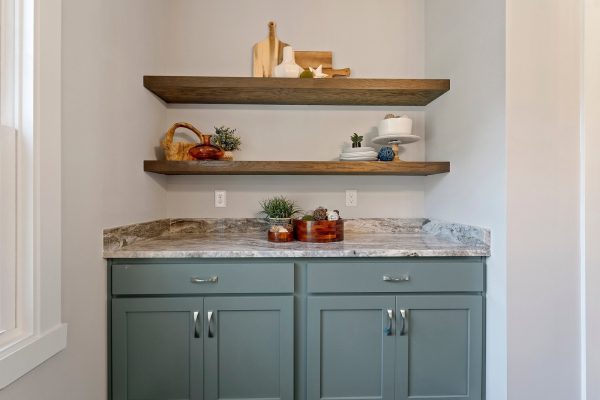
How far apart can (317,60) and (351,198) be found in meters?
0.94

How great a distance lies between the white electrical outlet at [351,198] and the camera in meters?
2.08

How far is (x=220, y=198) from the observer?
2045 mm

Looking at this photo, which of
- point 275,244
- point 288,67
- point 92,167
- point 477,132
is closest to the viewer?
point 92,167

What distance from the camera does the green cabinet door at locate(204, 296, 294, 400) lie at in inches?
56.1

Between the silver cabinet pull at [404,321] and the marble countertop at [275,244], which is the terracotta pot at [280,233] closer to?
the marble countertop at [275,244]

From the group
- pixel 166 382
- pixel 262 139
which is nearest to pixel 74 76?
pixel 262 139

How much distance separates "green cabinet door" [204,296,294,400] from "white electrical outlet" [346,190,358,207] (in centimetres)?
86

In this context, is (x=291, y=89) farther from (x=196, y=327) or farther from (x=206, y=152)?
(x=196, y=327)

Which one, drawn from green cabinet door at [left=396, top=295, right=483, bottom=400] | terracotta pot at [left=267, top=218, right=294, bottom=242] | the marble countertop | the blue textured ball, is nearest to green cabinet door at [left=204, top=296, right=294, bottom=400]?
the marble countertop

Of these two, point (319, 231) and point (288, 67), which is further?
point (288, 67)

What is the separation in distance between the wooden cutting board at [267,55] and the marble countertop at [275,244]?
0.96 meters

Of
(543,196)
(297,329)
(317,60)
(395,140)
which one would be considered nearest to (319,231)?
(297,329)

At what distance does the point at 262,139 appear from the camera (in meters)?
2.05

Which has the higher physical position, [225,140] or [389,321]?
[225,140]
